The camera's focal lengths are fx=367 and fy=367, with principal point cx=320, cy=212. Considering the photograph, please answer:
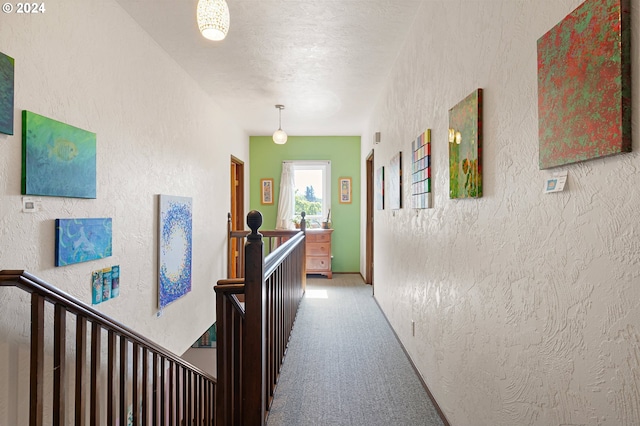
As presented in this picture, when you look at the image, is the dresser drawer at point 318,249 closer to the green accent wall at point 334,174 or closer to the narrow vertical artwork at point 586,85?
the green accent wall at point 334,174

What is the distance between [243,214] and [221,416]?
508 centimetres

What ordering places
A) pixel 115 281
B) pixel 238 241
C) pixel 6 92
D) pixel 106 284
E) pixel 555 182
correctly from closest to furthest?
pixel 555 182 → pixel 6 92 → pixel 106 284 → pixel 115 281 → pixel 238 241

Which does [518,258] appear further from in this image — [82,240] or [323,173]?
[323,173]

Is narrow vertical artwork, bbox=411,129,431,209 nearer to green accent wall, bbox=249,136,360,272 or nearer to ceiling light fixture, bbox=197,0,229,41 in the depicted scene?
ceiling light fixture, bbox=197,0,229,41

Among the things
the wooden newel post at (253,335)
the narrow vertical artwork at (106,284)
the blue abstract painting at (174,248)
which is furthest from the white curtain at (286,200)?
the wooden newel post at (253,335)

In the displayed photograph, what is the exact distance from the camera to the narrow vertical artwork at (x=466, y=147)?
5.27 ft

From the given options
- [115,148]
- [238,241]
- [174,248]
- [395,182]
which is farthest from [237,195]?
[115,148]

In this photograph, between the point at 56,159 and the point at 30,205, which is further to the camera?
the point at 56,159

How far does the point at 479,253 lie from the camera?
1.63 m

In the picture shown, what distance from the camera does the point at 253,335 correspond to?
1.85 m

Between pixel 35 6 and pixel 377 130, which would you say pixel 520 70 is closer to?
pixel 35 6

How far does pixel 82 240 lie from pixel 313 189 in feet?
16.9
